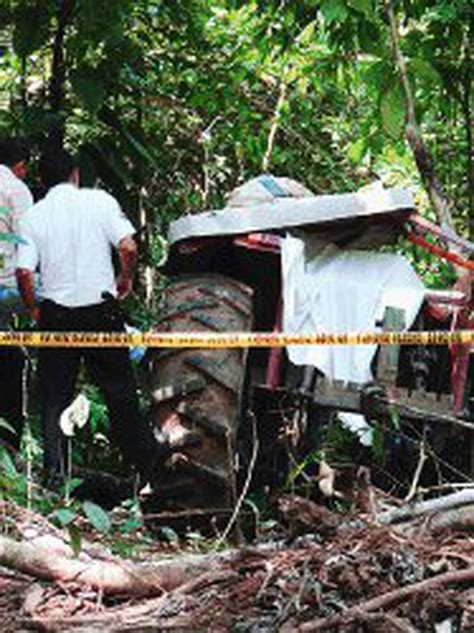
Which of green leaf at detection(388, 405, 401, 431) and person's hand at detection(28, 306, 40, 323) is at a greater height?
person's hand at detection(28, 306, 40, 323)

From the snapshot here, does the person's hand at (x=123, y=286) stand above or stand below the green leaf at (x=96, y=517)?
above

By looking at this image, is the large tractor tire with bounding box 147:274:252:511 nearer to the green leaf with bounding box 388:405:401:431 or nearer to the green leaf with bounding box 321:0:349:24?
the green leaf with bounding box 388:405:401:431

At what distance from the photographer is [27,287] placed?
5770mm

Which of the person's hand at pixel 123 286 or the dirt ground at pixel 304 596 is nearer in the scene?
the dirt ground at pixel 304 596

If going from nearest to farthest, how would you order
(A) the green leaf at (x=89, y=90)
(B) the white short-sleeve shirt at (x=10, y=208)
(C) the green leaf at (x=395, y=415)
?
(C) the green leaf at (x=395, y=415), (B) the white short-sleeve shirt at (x=10, y=208), (A) the green leaf at (x=89, y=90)

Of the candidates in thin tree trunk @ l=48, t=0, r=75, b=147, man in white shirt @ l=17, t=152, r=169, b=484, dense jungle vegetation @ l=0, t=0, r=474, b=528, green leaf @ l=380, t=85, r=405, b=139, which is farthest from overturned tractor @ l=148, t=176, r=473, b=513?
thin tree trunk @ l=48, t=0, r=75, b=147

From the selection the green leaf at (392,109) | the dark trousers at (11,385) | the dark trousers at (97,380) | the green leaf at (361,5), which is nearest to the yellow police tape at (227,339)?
the dark trousers at (97,380)

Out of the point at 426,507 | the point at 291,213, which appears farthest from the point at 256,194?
the point at 426,507

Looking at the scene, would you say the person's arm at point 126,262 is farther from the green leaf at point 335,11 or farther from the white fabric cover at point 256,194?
the green leaf at point 335,11

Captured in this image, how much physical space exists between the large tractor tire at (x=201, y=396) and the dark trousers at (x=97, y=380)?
0.82ft

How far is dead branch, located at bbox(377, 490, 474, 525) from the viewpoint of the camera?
364 cm

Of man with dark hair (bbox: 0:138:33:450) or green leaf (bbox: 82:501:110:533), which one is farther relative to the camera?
man with dark hair (bbox: 0:138:33:450)

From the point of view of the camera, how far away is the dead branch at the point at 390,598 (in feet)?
9.56

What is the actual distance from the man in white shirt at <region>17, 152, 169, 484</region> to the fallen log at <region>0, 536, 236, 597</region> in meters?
2.27
